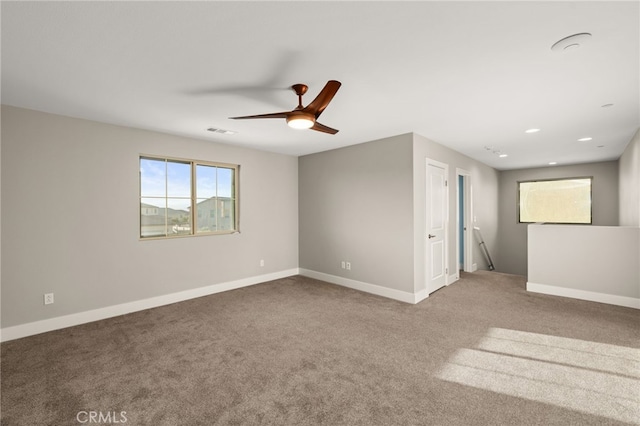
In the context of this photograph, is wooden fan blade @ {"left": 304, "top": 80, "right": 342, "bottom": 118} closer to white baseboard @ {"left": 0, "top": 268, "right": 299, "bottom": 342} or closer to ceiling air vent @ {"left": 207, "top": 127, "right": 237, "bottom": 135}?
ceiling air vent @ {"left": 207, "top": 127, "right": 237, "bottom": 135}

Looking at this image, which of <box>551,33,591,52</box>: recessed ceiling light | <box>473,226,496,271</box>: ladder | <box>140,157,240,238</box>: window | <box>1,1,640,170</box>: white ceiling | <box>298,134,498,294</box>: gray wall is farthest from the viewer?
<box>473,226,496,271</box>: ladder

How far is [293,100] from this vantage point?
9.43ft

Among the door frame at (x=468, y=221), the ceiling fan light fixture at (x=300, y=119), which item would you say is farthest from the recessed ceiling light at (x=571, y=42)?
the door frame at (x=468, y=221)

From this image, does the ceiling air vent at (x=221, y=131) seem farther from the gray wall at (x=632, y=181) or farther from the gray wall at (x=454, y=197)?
the gray wall at (x=632, y=181)

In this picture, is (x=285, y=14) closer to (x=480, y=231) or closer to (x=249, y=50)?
(x=249, y=50)

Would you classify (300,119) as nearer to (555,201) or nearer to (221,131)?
(221,131)

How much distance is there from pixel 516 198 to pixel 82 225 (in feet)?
31.0

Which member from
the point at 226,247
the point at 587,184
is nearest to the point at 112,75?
the point at 226,247

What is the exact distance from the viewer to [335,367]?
8.07 ft

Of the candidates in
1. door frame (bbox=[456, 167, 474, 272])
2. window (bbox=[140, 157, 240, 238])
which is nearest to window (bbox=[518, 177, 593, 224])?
door frame (bbox=[456, 167, 474, 272])

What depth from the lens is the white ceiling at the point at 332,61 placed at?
1.64 meters

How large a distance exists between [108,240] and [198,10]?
323 cm

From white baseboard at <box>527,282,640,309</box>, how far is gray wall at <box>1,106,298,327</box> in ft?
16.8

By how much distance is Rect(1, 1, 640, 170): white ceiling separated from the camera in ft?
5.38
